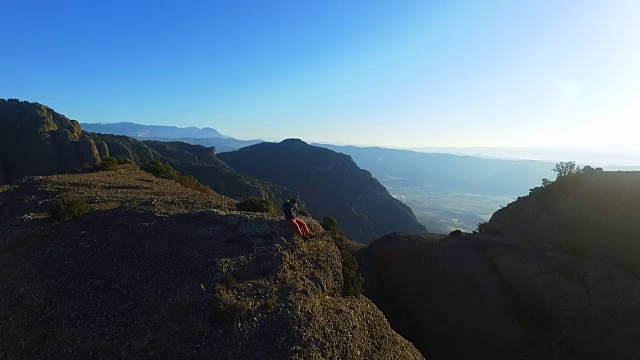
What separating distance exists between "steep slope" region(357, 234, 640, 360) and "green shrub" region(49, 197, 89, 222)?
22.2 meters

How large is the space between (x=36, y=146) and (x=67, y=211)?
8792cm

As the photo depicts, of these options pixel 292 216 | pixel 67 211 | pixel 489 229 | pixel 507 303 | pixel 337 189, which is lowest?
pixel 337 189

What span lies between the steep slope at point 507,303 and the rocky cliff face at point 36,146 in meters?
80.1

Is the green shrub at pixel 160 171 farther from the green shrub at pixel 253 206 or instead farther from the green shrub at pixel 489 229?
the green shrub at pixel 489 229

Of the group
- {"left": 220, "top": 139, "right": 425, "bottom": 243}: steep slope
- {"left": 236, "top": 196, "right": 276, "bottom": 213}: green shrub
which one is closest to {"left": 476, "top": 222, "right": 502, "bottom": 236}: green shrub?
{"left": 236, "top": 196, "right": 276, "bottom": 213}: green shrub

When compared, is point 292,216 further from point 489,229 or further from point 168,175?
point 489,229

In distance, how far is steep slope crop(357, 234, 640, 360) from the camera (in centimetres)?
2722

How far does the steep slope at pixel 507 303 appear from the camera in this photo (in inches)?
1072

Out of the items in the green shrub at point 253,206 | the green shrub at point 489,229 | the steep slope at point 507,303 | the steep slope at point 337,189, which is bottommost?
the steep slope at point 337,189

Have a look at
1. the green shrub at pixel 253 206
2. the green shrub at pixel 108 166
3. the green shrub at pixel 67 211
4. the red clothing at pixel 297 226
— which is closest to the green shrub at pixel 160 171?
the green shrub at pixel 108 166

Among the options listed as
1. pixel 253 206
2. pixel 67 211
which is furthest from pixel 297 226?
pixel 67 211

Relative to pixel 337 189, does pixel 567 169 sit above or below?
above

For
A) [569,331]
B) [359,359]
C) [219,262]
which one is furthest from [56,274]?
[569,331]

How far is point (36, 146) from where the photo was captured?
9244 cm
